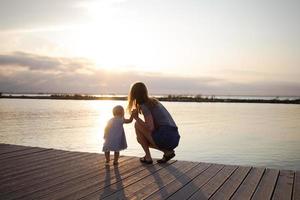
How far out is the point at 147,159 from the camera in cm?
633

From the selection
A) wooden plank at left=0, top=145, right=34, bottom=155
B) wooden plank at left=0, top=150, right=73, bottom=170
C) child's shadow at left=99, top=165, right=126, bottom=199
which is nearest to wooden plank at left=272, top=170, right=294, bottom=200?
child's shadow at left=99, top=165, right=126, bottom=199

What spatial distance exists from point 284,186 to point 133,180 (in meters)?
2.10

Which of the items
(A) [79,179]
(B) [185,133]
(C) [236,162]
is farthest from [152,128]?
(B) [185,133]

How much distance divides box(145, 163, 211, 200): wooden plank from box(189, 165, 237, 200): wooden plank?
29 cm

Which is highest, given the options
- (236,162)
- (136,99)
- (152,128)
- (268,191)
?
(136,99)

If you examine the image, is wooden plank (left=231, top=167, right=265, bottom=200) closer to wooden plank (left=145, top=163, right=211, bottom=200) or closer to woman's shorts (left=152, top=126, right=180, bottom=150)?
wooden plank (left=145, top=163, right=211, bottom=200)

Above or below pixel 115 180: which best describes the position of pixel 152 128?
above

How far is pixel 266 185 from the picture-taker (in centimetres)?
492

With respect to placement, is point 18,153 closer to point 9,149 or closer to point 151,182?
point 9,149

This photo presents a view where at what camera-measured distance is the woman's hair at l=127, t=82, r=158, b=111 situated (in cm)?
603

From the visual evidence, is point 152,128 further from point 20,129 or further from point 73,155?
point 20,129

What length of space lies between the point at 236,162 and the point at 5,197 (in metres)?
8.53

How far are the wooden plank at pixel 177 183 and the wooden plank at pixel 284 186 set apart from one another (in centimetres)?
119

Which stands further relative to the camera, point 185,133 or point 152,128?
point 185,133
